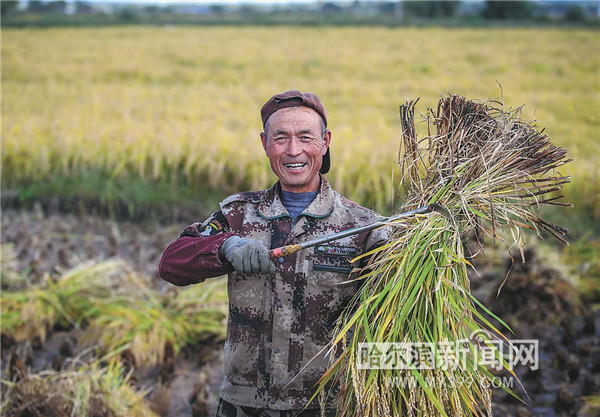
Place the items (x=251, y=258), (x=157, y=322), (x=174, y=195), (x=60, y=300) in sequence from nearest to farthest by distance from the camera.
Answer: (x=251, y=258), (x=157, y=322), (x=60, y=300), (x=174, y=195)

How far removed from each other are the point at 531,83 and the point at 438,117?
1191cm

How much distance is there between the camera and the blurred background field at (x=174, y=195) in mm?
3840

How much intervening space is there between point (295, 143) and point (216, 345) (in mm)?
2313

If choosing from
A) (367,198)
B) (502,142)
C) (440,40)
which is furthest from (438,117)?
(440,40)

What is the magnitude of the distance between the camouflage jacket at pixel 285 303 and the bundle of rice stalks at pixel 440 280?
80mm

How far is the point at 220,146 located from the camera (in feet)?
22.7

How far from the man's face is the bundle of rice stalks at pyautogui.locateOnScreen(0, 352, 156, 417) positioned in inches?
66.2

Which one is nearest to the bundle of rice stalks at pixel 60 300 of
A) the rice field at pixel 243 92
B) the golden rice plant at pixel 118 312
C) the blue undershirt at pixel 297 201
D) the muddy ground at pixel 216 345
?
the golden rice plant at pixel 118 312

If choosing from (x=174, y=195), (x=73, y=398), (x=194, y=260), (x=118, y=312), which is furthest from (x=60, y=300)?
(x=194, y=260)

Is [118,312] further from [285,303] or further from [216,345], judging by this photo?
[285,303]

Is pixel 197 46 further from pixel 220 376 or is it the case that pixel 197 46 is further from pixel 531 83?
pixel 220 376

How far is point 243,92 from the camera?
39.0 ft

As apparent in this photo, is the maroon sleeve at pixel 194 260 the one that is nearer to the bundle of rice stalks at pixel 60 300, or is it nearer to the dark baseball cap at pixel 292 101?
the dark baseball cap at pixel 292 101

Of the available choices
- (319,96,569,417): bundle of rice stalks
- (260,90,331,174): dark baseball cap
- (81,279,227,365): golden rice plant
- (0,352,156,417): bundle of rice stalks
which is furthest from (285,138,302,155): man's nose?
(81,279,227,365): golden rice plant
